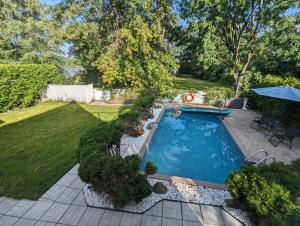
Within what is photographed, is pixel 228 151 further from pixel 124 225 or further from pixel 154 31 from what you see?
pixel 154 31

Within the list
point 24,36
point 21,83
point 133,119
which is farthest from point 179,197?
point 24,36

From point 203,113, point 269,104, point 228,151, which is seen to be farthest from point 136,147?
point 269,104

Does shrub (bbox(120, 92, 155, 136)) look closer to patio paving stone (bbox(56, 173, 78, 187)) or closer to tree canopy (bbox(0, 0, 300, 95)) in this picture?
patio paving stone (bbox(56, 173, 78, 187))

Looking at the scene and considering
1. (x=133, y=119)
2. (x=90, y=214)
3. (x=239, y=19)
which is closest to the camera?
(x=90, y=214)

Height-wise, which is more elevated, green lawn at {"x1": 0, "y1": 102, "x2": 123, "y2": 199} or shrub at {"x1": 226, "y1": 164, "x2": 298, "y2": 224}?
shrub at {"x1": 226, "y1": 164, "x2": 298, "y2": 224}

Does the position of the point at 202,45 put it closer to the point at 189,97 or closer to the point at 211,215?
the point at 189,97

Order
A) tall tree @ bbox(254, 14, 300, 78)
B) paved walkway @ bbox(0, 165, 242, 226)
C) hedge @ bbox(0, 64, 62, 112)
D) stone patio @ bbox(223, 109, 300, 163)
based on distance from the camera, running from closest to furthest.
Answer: paved walkway @ bbox(0, 165, 242, 226) → stone patio @ bbox(223, 109, 300, 163) → hedge @ bbox(0, 64, 62, 112) → tall tree @ bbox(254, 14, 300, 78)

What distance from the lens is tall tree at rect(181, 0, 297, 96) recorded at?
569 inches

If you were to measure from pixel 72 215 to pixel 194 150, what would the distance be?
20.7ft

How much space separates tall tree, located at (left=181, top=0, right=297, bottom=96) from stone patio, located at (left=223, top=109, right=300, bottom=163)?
213 inches

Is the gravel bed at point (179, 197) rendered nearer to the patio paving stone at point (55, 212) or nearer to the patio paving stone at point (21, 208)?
the patio paving stone at point (55, 212)

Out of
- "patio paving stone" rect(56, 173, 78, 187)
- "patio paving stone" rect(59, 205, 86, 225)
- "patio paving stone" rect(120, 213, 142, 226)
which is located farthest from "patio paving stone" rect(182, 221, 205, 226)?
"patio paving stone" rect(56, 173, 78, 187)

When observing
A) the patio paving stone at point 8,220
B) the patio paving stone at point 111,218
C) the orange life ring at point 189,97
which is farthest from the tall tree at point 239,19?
the patio paving stone at point 8,220

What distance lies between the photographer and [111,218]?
4199 millimetres
